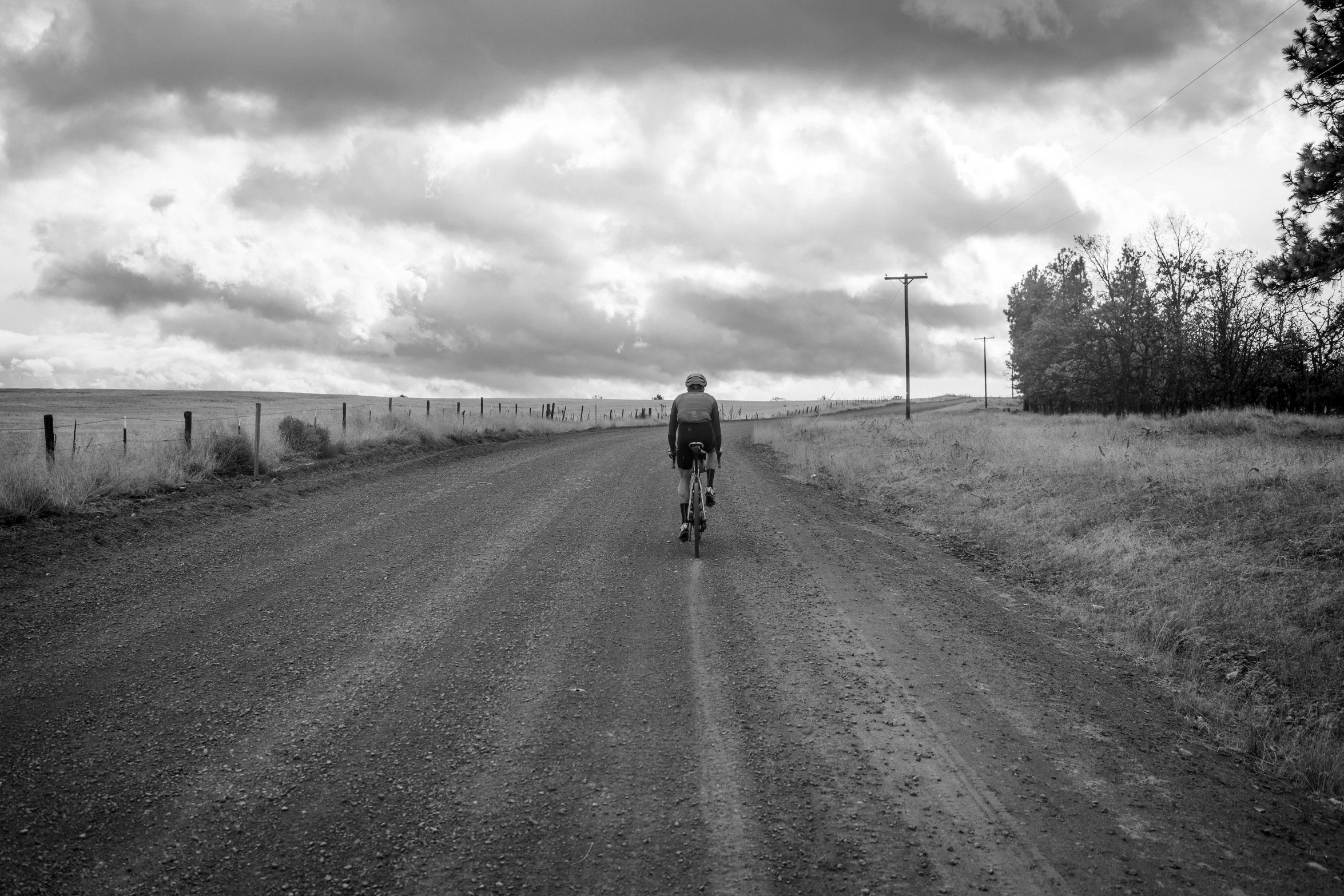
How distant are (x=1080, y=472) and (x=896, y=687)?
10587 mm

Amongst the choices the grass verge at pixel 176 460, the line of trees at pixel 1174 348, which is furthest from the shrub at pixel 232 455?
the line of trees at pixel 1174 348

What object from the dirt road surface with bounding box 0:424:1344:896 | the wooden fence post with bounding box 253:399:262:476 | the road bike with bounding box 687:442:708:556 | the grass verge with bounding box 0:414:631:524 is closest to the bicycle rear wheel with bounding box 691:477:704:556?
the road bike with bounding box 687:442:708:556

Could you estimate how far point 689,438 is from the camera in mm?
10133

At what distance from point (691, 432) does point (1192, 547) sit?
20.7 ft

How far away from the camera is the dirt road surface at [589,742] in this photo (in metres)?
3.33

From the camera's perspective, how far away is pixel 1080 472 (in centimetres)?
1405

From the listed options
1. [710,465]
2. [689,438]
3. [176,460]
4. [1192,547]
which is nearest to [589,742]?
[689,438]

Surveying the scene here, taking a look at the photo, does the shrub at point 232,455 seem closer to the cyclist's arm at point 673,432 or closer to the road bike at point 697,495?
the cyclist's arm at point 673,432

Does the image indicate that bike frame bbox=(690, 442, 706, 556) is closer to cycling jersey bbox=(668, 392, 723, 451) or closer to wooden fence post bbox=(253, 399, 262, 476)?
cycling jersey bbox=(668, 392, 723, 451)

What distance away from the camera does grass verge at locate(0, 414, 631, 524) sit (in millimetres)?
10703

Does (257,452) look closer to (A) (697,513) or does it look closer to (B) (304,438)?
(B) (304,438)

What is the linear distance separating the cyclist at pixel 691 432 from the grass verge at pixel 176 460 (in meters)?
8.60

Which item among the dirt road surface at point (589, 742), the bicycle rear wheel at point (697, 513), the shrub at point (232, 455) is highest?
the shrub at point (232, 455)

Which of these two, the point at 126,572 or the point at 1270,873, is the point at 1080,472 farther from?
the point at 126,572
